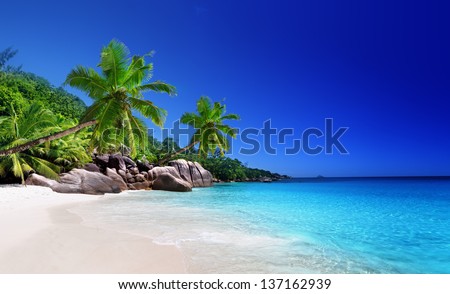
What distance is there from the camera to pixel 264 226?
7305 mm

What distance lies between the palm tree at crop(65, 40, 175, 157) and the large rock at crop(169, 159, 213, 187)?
53.1 feet

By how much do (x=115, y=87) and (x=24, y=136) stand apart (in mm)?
6982

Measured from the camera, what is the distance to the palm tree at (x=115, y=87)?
10.6 metres

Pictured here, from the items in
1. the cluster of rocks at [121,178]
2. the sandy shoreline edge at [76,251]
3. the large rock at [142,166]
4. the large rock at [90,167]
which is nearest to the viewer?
the sandy shoreline edge at [76,251]

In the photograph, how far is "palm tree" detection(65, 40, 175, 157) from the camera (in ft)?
34.7

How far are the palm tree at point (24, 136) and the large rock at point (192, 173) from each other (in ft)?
42.6

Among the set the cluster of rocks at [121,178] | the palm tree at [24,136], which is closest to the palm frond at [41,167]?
the palm tree at [24,136]

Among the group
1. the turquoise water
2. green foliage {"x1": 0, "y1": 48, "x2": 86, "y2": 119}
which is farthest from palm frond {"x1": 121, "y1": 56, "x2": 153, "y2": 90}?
green foliage {"x1": 0, "y1": 48, "x2": 86, "y2": 119}

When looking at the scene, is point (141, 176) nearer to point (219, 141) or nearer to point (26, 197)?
point (219, 141)

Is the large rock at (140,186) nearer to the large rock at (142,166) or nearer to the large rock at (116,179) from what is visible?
the large rock at (116,179)

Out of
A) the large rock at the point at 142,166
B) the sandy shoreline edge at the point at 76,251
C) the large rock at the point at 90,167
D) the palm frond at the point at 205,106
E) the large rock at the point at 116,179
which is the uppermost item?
the palm frond at the point at 205,106

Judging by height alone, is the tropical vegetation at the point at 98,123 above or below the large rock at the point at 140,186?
above

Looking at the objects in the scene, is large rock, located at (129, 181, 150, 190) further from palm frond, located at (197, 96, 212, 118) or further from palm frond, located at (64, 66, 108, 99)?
palm frond, located at (64, 66, 108, 99)
